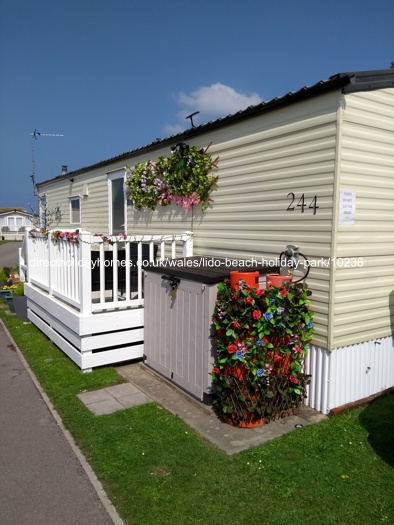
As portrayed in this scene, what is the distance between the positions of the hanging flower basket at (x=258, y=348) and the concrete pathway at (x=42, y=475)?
1388 millimetres

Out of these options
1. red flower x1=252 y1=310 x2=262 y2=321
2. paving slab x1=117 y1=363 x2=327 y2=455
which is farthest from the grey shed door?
red flower x1=252 y1=310 x2=262 y2=321

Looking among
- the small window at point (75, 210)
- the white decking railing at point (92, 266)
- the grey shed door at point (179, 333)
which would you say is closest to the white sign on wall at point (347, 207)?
the grey shed door at point (179, 333)

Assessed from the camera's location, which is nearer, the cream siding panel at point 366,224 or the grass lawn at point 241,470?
the grass lawn at point 241,470

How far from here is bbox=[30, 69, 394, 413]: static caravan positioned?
3.78 metres

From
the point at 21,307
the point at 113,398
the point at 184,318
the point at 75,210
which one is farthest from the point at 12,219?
the point at 184,318

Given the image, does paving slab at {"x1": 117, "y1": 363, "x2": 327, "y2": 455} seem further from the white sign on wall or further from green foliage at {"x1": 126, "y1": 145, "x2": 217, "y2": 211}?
green foliage at {"x1": 126, "y1": 145, "x2": 217, "y2": 211}

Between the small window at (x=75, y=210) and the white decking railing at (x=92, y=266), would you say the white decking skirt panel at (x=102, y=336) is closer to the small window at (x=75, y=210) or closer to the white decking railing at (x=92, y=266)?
the white decking railing at (x=92, y=266)

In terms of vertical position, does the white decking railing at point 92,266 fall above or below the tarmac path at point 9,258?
above

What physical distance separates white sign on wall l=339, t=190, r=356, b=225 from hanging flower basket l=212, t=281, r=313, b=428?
0.73 meters

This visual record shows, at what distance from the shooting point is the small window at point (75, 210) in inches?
427

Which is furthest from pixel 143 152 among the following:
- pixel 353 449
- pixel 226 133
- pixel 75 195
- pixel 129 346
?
pixel 353 449

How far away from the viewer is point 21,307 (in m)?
8.45

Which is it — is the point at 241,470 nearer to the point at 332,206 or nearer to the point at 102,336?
the point at 332,206

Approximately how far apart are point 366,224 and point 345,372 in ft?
4.90
